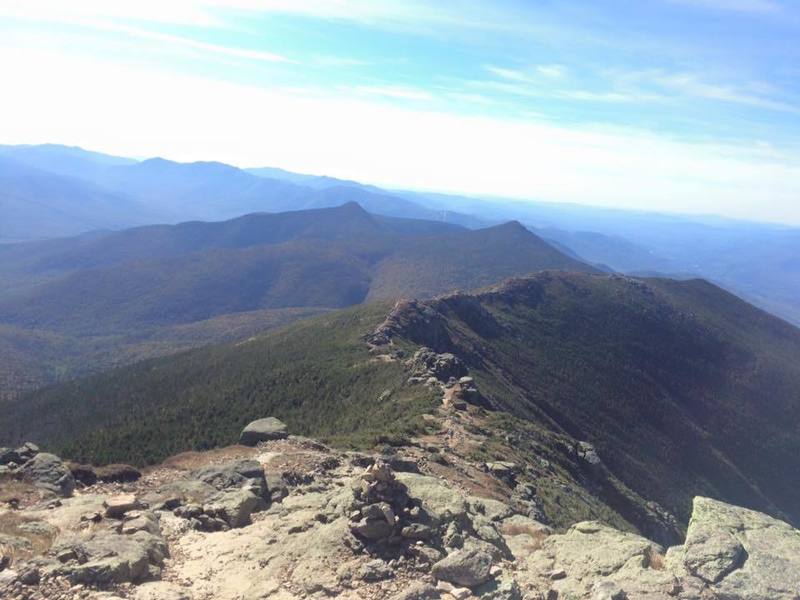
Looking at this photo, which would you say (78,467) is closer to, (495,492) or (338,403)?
(495,492)

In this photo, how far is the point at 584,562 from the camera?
19.9 metres

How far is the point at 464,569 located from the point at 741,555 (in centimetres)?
938

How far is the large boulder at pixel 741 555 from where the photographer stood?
16.7m

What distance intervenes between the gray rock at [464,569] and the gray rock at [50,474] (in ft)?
62.3

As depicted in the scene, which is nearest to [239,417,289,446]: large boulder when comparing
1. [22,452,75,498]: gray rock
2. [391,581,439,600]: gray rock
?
[22,452,75,498]: gray rock

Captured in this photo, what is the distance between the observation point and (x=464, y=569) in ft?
58.3

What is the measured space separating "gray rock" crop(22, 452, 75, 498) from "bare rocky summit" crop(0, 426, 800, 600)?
20 cm

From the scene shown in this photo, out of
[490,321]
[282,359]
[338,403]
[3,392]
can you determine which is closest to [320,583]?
[338,403]

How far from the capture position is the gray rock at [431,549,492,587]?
1756 centimetres

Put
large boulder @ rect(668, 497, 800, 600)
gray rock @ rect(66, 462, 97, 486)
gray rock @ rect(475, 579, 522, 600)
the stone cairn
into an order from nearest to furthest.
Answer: large boulder @ rect(668, 497, 800, 600) → gray rock @ rect(475, 579, 522, 600) → the stone cairn → gray rock @ rect(66, 462, 97, 486)

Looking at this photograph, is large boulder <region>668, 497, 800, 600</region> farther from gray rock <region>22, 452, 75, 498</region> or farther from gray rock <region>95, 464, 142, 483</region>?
gray rock <region>22, 452, 75, 498</region>

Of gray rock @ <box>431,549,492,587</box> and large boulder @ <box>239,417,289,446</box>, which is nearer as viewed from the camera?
gray rock @ <box>431,549,492,587</box>

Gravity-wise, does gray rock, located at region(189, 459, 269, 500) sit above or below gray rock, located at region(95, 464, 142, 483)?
above

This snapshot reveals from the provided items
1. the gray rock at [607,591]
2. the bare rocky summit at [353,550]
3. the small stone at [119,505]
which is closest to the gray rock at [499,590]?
the bare rocky summit at [353,550]
